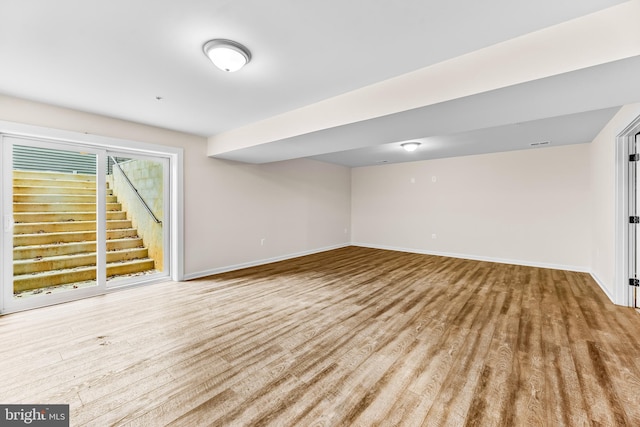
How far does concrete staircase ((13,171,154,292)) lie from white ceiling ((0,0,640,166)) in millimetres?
1028

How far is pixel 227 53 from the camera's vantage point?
203 cm

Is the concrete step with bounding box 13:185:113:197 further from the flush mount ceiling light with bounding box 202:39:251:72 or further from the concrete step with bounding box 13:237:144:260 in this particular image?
the flush mount ceiling light with bounding box 202:39:251:72

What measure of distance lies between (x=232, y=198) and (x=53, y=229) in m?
2.48

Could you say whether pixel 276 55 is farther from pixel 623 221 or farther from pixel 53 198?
pixel 623 221

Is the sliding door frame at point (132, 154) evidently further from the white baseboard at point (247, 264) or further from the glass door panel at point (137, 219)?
the white baseboard at point (247, 264)

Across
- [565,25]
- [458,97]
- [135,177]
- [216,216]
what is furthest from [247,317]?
[565,25]

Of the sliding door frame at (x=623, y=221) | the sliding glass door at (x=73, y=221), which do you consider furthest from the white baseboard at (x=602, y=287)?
the sliding glass door at (x=73, y=221)

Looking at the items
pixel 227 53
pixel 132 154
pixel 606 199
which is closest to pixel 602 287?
pixel 606 199

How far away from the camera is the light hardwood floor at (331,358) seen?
1609 mm

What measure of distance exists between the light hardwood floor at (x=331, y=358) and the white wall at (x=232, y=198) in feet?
4.07

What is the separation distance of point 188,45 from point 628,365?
4.14m

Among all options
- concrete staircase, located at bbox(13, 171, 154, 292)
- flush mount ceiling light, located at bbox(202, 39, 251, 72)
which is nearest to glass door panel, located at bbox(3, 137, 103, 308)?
concrete staircase, located at bbox(13, 171, 154, 292)

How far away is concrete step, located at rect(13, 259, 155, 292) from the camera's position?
3287 mm
